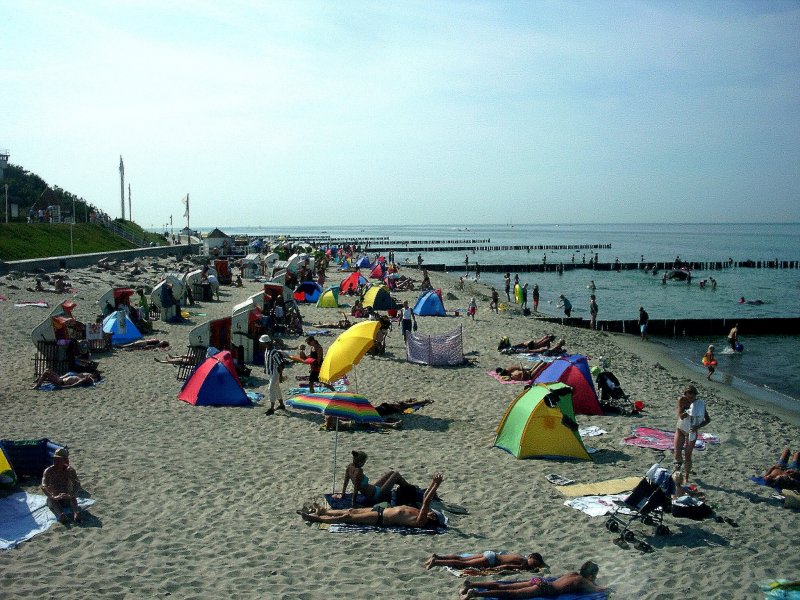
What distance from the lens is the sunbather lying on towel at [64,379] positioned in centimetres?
1259

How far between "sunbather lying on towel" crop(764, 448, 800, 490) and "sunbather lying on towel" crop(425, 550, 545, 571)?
3914 mm

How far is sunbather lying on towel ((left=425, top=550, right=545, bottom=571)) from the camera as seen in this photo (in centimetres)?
610

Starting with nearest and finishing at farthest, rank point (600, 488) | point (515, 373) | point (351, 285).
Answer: point (600, 488) → point (515, 373) → point (351, 285)

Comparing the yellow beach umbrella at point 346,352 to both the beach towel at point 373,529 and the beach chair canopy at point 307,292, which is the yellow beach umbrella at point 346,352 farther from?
the beach chair canopy at point 307,292

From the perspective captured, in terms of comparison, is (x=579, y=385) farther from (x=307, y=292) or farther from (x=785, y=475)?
(x=307, y=292)

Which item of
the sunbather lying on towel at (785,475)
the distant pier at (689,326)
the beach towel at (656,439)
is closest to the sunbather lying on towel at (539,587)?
the sunbather lying on towel at (785,475)

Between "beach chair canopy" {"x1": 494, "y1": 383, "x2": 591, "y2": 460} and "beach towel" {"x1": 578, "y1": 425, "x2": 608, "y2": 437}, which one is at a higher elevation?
"beach chair canopy" {"x1": 494, "y1": 383, "x2": 591, "y2": 460}

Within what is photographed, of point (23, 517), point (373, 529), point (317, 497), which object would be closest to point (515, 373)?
point (317, 497)

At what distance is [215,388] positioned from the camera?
11.9 meters

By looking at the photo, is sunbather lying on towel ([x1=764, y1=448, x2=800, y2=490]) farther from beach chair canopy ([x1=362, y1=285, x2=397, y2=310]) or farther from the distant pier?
the distant pier

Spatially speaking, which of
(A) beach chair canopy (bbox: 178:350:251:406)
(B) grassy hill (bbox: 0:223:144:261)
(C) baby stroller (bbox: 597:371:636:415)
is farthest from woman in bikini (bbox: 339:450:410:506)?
(B) grassy hill (bbox: 0:223:144:261)

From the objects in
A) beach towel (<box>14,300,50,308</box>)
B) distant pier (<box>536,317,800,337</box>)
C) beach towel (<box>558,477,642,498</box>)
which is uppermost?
beach towel (<box>14,300,50,308</box>)

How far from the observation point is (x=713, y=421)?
1201 centimetres

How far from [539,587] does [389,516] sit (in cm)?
200
